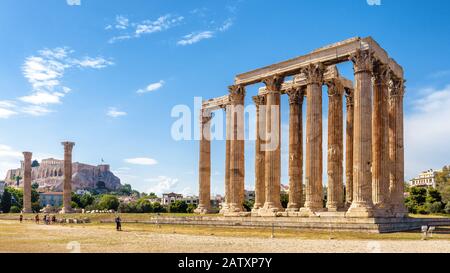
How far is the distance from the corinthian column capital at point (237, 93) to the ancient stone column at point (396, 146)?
1552cm

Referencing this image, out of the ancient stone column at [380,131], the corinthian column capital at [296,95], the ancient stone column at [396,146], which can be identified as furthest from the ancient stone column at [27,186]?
the ancient stone column at [380,131]

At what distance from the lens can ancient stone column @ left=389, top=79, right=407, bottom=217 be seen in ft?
147

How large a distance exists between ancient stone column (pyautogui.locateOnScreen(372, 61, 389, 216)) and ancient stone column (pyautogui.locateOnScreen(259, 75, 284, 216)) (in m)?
9.50

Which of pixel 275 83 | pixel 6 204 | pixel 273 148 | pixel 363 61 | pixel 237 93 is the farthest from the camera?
pixel 6 204

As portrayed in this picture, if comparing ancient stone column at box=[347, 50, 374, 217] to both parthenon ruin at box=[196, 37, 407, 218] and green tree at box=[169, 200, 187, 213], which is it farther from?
green tree at box=[169, 200, 187, 213]

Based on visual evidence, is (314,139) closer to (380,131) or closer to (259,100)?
(380,131)

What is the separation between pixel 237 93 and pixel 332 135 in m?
11.9

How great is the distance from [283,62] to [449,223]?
73.7 ft

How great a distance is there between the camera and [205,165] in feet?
211

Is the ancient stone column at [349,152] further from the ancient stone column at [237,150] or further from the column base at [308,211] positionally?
the ancient stone column at [237,150]

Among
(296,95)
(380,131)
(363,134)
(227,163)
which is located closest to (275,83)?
(296,95)

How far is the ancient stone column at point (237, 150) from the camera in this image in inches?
2062
